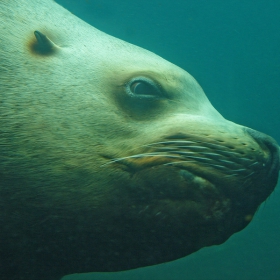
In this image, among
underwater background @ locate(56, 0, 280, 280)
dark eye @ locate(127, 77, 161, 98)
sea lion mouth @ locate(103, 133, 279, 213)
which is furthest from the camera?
underwater background @ locate(56, 0, 280, 280)

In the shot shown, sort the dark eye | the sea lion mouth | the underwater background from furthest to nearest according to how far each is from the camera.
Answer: the underwater background < the dark eye < the sea lion mouth

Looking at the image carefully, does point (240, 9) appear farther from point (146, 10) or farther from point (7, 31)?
point (7, 31)

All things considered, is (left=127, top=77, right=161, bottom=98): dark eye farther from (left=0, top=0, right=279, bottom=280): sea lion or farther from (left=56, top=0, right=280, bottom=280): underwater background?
(left=56, top=0, right=280, bottom=280): underwater background

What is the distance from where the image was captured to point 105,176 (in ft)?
5.40

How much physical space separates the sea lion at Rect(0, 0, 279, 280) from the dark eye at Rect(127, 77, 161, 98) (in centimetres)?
5

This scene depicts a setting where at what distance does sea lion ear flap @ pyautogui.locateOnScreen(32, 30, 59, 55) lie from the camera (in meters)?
2.02

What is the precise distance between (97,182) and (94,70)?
2.43 feet

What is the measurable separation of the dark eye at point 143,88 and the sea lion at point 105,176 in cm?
5

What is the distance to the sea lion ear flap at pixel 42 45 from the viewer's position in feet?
6.63

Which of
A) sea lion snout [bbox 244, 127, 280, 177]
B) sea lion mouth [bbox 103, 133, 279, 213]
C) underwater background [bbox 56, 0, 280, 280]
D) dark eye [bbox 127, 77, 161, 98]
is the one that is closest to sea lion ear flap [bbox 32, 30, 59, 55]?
dark eye [bbox 127, 77, 161, 98]

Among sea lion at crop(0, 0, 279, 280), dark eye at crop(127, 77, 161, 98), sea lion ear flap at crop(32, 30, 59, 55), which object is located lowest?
sea lion at crop(0, 0, 279, 280)

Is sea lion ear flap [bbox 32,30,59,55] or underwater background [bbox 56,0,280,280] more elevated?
underwater background [bbox 56,0,280,280]

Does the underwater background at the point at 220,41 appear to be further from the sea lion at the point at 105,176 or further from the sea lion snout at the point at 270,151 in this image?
the sea lion snout at the point at 270,151

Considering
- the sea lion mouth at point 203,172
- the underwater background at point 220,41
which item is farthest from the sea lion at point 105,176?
the underwater background at point 220,41
